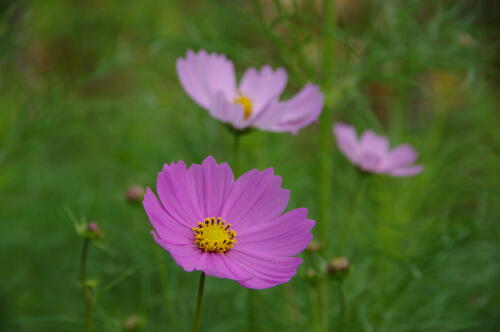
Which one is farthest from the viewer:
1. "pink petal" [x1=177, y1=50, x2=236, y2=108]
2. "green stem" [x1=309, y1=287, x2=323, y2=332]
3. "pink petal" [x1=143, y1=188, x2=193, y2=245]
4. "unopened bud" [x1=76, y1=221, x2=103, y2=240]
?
"green stem" [x1=309, y1=287, x2=323, y2=332]

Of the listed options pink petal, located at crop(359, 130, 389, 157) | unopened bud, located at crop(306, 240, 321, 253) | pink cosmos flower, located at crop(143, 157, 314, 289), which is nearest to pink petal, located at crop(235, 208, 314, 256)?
pink cosmos flower, located at crop(143, 157, 314, 289)

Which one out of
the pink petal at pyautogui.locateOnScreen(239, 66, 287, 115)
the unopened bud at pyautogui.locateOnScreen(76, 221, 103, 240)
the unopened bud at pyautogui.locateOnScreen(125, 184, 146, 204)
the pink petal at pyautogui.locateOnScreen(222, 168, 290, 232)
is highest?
the pink petal at pyautogui.locateOnScreen(239, 66, 287, 115)

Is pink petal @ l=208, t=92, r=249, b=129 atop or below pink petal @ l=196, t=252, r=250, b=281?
atop

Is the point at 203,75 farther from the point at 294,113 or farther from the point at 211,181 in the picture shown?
the point at 211,181

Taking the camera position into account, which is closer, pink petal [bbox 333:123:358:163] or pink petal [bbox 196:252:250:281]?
pink petal [bbox 196:252:250:281]

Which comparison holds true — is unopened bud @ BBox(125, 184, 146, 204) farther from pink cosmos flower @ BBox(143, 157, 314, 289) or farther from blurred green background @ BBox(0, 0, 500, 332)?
pink cosmos flower @ BBox(143, 157, 314, 289)

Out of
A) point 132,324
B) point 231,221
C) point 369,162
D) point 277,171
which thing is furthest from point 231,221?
point 277,171

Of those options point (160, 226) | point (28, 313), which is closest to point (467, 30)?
point (160, 226)
